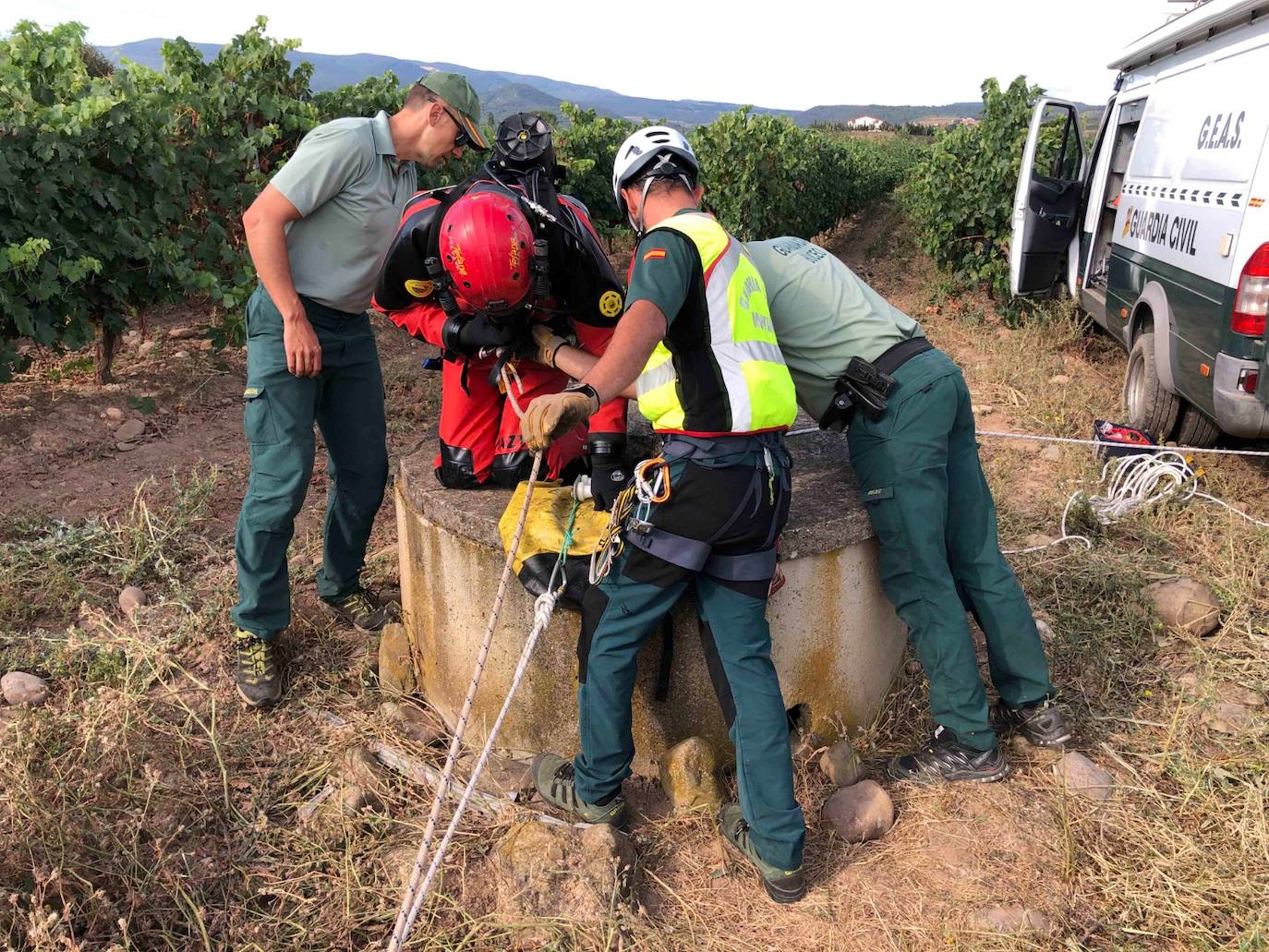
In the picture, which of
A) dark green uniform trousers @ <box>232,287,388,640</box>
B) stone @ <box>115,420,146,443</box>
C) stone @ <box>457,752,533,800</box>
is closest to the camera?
stone @ <box>457,752,533,800</box>

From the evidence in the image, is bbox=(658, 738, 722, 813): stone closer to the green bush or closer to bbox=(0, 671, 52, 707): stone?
bbox=(0, 671, 52, 707): stone

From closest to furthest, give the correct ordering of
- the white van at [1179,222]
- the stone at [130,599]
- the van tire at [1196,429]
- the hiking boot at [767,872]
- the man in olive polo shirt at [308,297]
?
the hiking boot at [767,872]
the man in olive polo shirt at [308,297]
the stone at [130,599]
the white van at [1179,222]
the van tire at [1196,429]

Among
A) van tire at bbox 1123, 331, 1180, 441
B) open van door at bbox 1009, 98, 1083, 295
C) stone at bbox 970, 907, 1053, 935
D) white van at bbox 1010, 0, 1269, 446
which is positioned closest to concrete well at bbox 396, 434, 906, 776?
stone at bbox 970, 907, 1053, 935

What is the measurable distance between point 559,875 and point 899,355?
1.96 m

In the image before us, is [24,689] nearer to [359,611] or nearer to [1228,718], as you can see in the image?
[359,611]

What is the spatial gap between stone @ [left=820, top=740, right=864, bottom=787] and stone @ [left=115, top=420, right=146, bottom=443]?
17.7 feet

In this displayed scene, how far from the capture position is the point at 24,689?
3762 millimetres

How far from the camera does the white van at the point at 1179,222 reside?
4969 mm

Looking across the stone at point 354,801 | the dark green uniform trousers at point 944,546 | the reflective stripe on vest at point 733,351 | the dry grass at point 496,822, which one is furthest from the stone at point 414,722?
the dark green uniform trousers at point 944,546

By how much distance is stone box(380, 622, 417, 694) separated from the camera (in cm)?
392

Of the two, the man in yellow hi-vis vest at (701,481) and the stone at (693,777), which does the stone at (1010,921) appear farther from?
the stone at (693,777)

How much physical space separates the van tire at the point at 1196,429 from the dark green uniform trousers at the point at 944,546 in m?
3.64

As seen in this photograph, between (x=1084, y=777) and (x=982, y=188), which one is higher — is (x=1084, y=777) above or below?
below

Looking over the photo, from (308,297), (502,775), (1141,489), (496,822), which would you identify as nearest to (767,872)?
(496,822)
